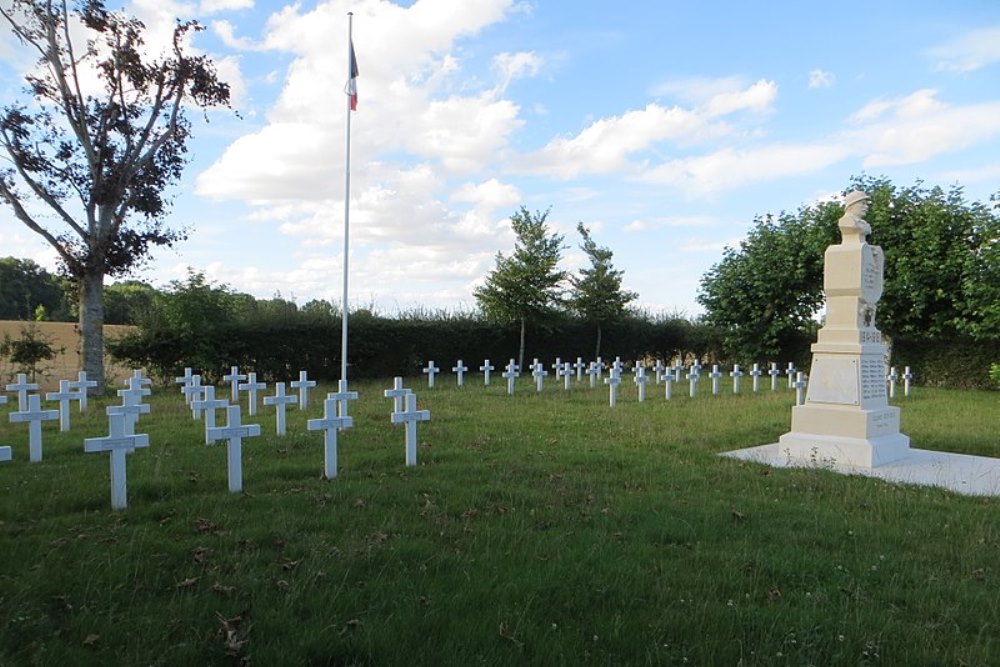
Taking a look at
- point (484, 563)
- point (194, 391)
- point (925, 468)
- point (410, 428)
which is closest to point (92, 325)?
point (194, 391)

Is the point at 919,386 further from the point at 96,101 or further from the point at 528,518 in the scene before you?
the point at 96,101

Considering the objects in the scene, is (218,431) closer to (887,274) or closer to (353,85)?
(353,85)

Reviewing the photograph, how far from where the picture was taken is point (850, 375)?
8703 mm

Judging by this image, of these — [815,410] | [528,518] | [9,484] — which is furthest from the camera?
[815,410]

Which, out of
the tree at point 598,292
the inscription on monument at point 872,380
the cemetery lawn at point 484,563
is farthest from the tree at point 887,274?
the cemetery lawn at point 484,563

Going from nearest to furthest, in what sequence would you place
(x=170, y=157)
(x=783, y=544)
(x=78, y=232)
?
(x=783, y=544)
(x=78, y=232)
(x=170, y=157)

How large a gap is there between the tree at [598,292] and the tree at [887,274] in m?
3.23

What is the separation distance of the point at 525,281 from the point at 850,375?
15.7 meters

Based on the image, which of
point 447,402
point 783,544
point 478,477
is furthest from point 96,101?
point 783,544

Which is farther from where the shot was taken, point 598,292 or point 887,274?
point 598,292

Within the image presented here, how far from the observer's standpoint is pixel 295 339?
1981 centimetres

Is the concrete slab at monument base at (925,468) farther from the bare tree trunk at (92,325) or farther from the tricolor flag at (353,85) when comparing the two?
the bare tree trunk at (92,325)

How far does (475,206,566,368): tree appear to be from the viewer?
23.7 m

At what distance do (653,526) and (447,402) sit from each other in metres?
9.11
